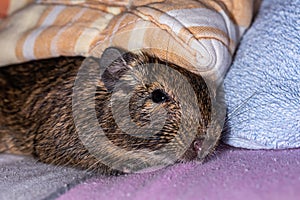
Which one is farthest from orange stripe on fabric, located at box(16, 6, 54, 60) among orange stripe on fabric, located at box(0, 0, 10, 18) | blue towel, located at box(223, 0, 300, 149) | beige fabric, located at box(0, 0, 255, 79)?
blue towel, located at box(223, 0, 300, 149)

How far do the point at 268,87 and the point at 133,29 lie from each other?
0.45 m

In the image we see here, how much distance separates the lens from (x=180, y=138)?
1550 millimetres

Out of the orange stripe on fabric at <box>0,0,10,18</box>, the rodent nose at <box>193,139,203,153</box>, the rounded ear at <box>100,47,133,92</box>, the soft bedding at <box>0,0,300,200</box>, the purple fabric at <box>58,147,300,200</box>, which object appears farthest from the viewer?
the orange stripe on fabric at <box>0,0,10,18</box>

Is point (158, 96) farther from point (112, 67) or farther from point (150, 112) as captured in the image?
point (112, 67)

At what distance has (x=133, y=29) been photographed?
1758mm

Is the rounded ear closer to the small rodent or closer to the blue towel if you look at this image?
the small rodent

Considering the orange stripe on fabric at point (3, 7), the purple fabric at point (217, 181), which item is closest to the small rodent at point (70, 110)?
the purple fabric at point (217, 181)

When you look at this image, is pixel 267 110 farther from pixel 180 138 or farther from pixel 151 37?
pixel 151 37

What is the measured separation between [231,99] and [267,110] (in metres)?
0.13

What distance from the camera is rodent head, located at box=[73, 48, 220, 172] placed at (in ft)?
5.09

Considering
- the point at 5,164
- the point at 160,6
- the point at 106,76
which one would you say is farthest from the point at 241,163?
the point at 5,164

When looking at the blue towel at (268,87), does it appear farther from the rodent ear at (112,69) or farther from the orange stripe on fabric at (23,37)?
the orange stripe on fabric at (23,37)

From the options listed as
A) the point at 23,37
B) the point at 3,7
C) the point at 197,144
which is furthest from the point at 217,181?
the point at 3,7

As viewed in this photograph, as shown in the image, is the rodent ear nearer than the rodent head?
No
